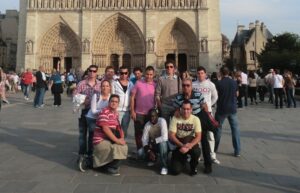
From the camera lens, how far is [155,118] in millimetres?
6371

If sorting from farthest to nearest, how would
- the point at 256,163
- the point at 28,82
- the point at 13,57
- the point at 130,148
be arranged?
the point at 13,57, the point at 28,82, the point at 130,148, the point at 256,163

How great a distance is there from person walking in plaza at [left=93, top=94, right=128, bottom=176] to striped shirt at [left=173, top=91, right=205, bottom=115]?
3.17 feet

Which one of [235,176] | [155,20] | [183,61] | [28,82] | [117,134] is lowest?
[235,176]

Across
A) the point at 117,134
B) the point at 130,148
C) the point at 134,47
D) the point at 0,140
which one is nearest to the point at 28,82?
the point at 0,140

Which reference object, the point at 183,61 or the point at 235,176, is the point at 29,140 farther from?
the point at 183,61

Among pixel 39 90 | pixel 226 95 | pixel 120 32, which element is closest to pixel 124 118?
pixel 226 95

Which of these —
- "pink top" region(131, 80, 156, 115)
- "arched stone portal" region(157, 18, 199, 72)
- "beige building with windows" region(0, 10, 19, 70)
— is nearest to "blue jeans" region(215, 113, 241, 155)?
"pink top" region(131, 80, 156, 115)

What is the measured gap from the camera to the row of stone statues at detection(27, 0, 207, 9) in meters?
36.2

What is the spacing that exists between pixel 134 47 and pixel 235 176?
3190 centimetres

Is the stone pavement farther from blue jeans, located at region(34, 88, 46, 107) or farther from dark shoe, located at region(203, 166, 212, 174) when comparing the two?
blue jeans, located at region(34, 88, 46, 107)

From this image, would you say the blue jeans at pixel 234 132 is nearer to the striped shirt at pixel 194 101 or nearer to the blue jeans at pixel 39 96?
the striped shirt at pixel 194 101

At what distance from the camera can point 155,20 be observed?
35.7 m

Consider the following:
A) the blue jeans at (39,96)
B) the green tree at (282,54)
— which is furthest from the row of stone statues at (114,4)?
the blue jeans at (39,96)

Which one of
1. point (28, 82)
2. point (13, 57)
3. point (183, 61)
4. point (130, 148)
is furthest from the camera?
point (13, 57)
